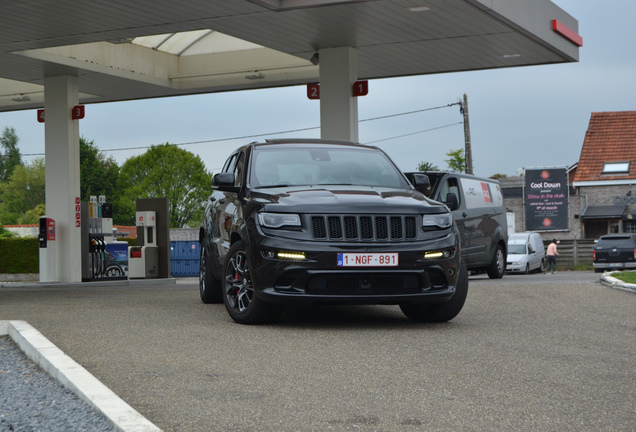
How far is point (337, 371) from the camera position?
220 inches

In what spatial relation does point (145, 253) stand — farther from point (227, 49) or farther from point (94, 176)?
point (94, 176)

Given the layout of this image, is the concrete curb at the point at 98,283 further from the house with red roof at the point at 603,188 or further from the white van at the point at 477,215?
the house with red roof at the point at 603,188

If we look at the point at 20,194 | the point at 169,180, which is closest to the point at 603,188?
the point at 169,180

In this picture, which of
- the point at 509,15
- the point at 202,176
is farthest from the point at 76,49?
the point at 202,176

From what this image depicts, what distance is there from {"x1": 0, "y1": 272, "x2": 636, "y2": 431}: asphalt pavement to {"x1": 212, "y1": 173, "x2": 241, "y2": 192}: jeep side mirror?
1.32 metres

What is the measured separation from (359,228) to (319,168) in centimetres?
148

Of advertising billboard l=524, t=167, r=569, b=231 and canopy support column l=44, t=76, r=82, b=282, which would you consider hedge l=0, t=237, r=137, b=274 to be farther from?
advertising billboard l=524, t=167, r=569, b=231

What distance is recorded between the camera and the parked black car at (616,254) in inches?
1312

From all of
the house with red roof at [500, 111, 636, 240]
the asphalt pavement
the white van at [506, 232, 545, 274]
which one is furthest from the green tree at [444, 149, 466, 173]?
the asphalt pavement

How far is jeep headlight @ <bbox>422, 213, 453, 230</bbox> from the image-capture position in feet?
25.8

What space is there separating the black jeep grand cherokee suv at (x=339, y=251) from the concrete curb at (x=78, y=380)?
1984 millimetres

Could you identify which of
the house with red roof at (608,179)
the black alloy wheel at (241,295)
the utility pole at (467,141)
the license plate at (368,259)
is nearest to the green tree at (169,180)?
the house with red roof at (608,179)

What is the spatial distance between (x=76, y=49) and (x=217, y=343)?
46.5 ft

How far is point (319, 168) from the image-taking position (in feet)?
29.2
